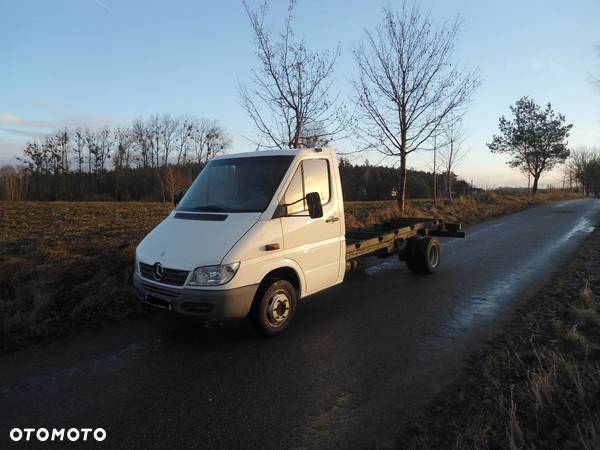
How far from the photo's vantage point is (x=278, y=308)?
507 cm

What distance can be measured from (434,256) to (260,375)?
5.71 meters

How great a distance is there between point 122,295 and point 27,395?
2.62 metres

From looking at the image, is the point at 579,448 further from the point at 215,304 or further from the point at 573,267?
the point at 573,267

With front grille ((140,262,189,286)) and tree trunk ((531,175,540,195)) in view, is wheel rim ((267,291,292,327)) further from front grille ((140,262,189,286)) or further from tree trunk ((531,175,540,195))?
tree trunk ((531,175,540,195))

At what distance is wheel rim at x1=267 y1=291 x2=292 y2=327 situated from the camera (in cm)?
498

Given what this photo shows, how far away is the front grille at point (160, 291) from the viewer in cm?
458

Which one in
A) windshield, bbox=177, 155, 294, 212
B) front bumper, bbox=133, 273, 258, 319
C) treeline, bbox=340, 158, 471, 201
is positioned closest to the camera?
front bumper, bbox=133, 273, 258, 319

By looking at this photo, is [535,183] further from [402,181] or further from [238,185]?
[238,185]

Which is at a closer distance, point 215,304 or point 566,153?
point 215,304

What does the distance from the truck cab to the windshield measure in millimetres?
15

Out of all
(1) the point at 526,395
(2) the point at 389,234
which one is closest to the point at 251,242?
(1) the point at 526,395

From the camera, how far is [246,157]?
225 inches

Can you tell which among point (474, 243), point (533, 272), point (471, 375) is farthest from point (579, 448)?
point (474, 243)

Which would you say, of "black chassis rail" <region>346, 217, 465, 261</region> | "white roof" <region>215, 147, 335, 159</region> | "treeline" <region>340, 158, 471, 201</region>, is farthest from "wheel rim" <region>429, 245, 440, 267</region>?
"treeline" <region>340, 158, 471, 201</region>
